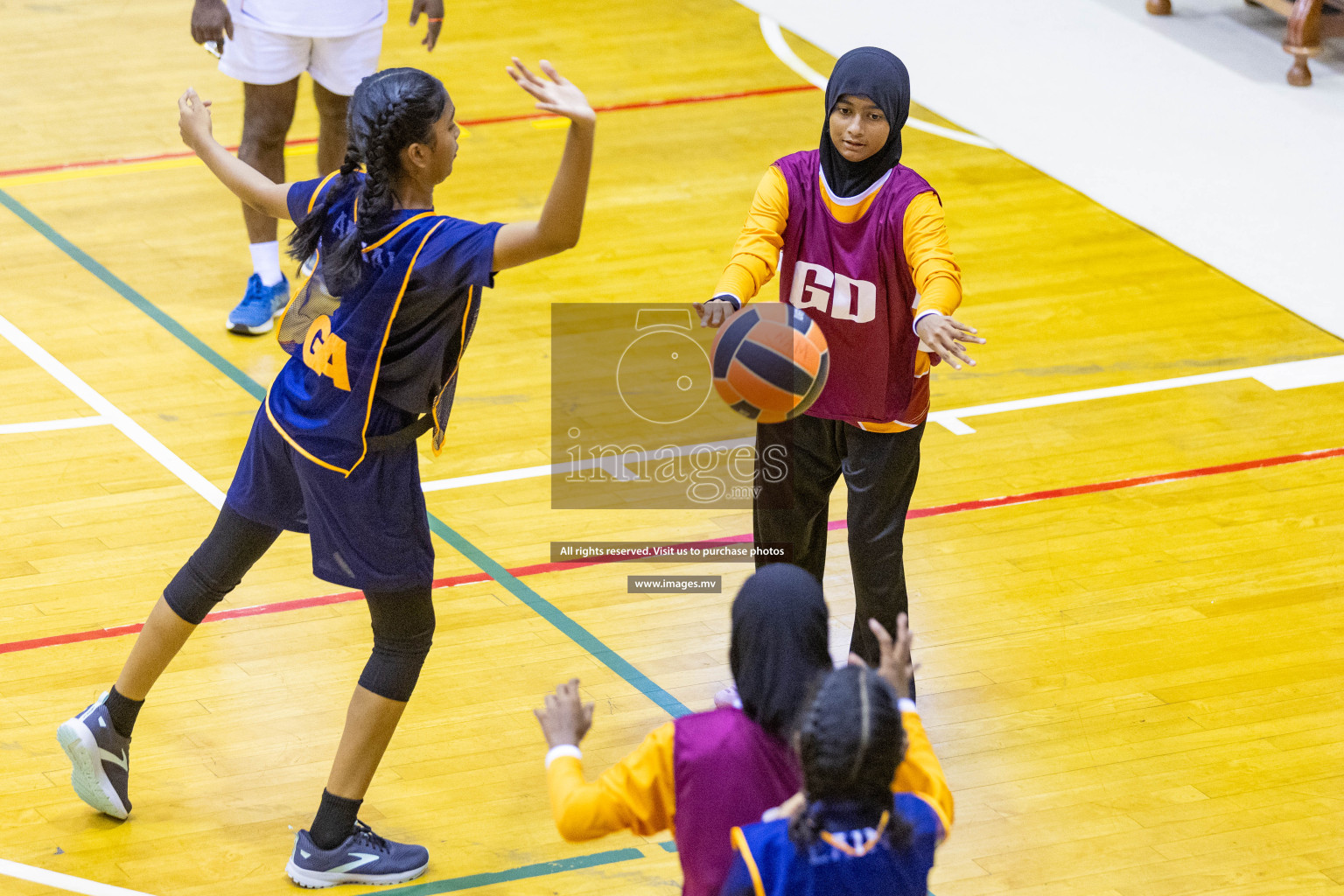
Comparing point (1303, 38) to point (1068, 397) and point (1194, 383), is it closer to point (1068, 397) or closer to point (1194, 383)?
point (1194, 383)

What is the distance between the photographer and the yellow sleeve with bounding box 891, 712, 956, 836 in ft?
8.69

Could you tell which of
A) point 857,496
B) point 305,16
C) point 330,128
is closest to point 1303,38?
point 330,128

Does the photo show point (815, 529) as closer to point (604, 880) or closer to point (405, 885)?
point (604, 880)

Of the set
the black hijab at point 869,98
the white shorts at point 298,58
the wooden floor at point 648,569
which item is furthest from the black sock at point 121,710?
the white shorts at point 298,58

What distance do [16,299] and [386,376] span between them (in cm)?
365

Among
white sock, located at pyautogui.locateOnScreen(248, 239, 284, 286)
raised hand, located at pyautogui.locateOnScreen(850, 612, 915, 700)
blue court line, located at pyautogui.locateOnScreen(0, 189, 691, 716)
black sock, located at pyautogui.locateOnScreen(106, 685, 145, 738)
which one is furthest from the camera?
white sock, located at pyautogui.locateOnScreen(248, 239, 284, 286)

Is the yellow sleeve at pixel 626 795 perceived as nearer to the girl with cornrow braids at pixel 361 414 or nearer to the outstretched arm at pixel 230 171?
the girl with cornrow braids at pixel 361 414

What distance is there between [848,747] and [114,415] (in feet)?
13.4

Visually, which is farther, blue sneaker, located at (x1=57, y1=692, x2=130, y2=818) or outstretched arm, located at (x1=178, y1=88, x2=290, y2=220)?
blue sneaker, located at (x1=57, y1=692, x2=130, y2=818)

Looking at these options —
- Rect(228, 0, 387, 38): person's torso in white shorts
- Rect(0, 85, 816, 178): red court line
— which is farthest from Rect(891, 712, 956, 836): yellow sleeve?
Rect(0, 85, 816, 178): red court line

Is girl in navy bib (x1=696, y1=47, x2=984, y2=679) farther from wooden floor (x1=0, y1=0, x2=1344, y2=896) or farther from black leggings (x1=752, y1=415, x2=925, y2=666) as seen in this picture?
wooden floor (x1=0, y1=0, x2=1344, y2=896)

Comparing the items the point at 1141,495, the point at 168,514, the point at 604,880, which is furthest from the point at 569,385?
the point at 604,880

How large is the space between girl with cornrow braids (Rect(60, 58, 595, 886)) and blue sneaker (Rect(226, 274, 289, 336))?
2.67 m

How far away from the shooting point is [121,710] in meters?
3.86
